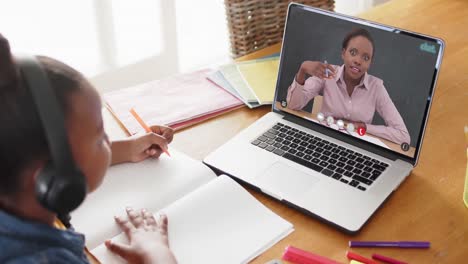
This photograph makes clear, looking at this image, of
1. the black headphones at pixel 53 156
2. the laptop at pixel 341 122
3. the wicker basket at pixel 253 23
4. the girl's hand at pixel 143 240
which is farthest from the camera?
the wicker basket at pixel 253 23

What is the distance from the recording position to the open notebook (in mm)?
869

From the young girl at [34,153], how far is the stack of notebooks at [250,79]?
1.93 ft

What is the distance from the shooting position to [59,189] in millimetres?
616

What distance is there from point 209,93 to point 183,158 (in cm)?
28

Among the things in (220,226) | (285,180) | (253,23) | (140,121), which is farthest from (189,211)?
(253,23)

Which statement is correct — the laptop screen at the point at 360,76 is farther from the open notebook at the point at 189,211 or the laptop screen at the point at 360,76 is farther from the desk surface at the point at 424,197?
the open notebook at the point at 189,211

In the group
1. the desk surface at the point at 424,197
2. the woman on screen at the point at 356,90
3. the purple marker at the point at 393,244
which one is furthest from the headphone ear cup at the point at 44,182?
the woman on screen at the point at 356,90

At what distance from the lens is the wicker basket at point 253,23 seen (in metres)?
1.46

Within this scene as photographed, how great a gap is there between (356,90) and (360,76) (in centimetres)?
3

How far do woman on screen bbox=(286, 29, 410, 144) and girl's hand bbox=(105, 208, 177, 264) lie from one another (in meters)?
0.39

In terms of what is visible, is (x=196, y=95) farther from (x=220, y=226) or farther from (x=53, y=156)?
(x=53, y=156)

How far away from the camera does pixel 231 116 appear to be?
1233 mm

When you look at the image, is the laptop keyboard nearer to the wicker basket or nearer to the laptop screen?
the laptop screen

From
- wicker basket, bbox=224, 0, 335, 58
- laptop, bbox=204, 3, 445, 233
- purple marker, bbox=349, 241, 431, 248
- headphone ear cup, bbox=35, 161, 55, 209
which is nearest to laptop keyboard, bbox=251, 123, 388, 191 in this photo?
laptop, bbox=204, 3, 445, 233
